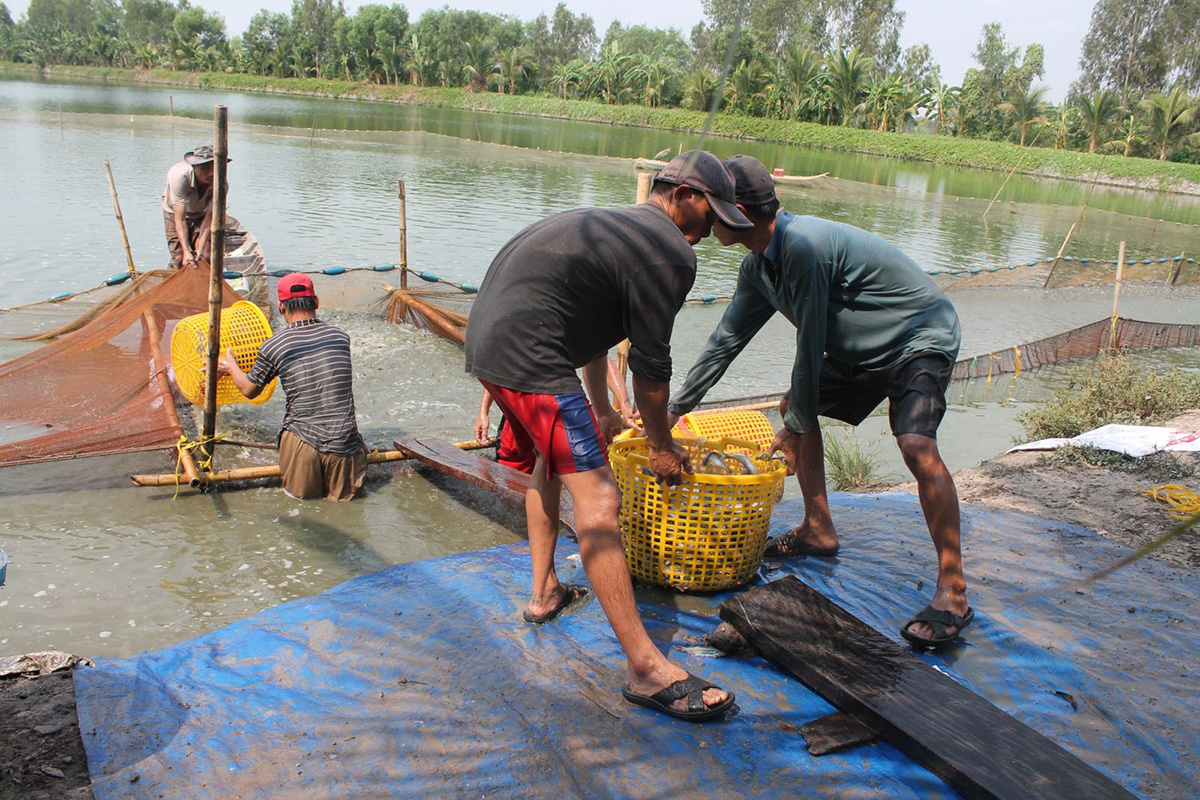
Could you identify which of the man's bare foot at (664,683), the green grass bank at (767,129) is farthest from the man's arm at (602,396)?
the green grass bank at (767,129)

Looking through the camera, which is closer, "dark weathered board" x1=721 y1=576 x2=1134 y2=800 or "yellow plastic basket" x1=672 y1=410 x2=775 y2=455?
"dark weathered board" x1=721 y1=576 x2=1134 y2=800

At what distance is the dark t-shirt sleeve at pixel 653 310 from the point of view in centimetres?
240

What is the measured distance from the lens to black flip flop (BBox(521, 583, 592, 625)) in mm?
2770

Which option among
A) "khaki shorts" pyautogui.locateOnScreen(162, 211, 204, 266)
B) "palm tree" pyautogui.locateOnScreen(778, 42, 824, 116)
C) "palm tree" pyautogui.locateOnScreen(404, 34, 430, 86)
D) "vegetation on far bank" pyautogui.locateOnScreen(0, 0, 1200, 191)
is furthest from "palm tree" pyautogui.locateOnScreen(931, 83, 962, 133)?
"khaki shorts" pyautogui.locateOnScreen(162, 211, 204, 266)

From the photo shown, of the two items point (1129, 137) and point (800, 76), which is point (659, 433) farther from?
point (800, 76)

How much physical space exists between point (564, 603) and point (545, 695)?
56cm

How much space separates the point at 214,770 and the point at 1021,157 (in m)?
45.3

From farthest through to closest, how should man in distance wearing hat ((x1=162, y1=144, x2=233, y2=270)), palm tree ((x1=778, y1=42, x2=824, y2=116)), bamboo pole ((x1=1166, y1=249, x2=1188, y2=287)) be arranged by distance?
palm tree ((x1=778, y1=42, x2=824, y2=116)) < bamboo pole ((x1=1166, y1=249, x2=1188, y2=287)) < man in distance wearing hat ((x1=162, y1=144, x2=233, y2=270))

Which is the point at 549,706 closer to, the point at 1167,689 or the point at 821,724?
the point at 821,724

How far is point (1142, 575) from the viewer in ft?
11.5

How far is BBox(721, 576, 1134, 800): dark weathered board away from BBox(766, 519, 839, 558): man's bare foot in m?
0.53

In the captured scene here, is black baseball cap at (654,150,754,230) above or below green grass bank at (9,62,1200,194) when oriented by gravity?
below

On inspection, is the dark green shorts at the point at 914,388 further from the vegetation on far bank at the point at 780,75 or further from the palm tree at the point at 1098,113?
the palm tree at the point at 1098,113

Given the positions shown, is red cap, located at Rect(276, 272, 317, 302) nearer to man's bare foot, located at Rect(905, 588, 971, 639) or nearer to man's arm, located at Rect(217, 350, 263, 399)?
man's arm, located at Rect(217, 350, 263, 399)
